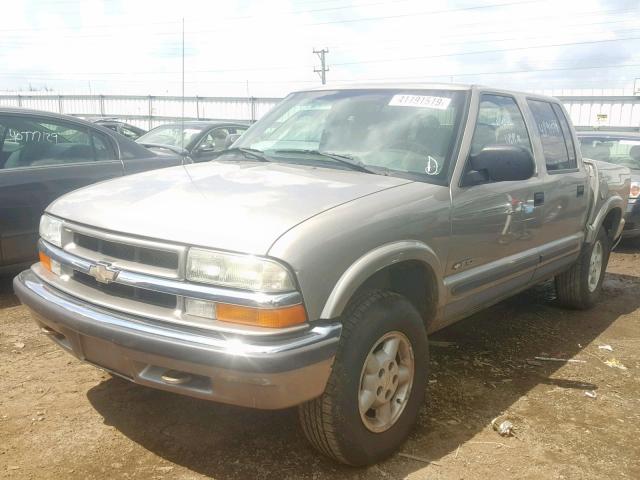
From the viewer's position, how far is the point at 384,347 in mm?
2791

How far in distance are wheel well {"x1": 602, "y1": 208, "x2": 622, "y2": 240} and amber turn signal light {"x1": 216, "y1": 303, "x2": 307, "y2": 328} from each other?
4.33 meters

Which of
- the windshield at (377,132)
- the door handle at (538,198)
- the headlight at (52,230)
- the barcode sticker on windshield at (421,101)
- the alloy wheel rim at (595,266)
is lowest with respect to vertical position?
the alloy wheel rim at (595,266)

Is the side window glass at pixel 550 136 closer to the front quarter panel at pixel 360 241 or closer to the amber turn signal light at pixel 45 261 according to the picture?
the front quarter panel at pixel 360 241

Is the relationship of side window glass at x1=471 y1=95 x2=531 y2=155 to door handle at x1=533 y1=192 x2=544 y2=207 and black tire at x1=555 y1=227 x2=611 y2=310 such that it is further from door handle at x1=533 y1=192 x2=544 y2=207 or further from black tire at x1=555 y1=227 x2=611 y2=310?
black tire at x1=555 y1=227 x2=611 y2=310

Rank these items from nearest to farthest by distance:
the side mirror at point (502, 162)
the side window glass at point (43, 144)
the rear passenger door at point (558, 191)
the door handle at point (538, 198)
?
the side mirror at point (502, 162)
the door handle at point (538, 198)
the rear passenger door at point (558, 191)
the side window glass at point (43, 144)

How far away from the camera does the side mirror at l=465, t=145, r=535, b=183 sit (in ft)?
10.7

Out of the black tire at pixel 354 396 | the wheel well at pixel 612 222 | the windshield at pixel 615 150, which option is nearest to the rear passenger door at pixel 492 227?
the black tire at pixel 354 396

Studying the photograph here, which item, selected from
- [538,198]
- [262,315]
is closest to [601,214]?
[538,198]

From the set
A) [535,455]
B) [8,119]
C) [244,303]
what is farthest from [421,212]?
[8,119]

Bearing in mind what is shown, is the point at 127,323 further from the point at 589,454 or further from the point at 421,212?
the point at 589,454

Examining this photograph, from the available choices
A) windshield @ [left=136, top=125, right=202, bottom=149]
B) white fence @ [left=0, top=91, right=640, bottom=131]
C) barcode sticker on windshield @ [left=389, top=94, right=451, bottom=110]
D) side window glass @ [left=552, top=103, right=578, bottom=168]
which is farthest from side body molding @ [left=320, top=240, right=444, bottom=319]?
white fence @ [left=0, top=91, right=640, bottom=131]

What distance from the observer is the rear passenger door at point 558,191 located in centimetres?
428

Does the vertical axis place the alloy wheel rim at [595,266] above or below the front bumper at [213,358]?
below

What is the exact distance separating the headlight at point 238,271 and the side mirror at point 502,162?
4.99 feet
